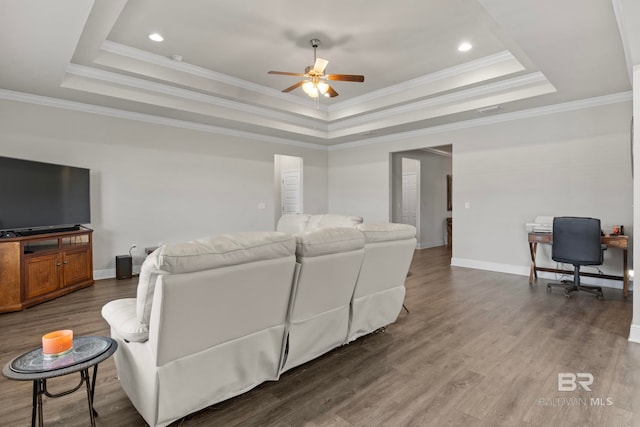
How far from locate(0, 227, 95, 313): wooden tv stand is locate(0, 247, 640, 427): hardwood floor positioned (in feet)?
0.68

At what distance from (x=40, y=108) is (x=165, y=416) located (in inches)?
193

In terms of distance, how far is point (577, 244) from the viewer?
4082mm

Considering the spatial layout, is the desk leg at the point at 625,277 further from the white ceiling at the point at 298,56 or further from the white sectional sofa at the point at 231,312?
the white sectional sofa at the point at 231,312

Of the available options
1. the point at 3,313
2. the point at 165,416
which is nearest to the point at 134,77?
the point at 3,313

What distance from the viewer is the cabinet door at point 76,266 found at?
168 inches

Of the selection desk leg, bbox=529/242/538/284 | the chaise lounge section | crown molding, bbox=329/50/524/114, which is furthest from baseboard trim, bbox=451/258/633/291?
the chaise lounge section

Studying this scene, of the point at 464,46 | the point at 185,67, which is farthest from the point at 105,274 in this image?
the point at 464,46

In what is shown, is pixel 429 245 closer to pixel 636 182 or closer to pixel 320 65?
pixel 636 182

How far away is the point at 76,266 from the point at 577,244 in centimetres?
644

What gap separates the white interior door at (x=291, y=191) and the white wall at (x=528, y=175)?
8.49 ft

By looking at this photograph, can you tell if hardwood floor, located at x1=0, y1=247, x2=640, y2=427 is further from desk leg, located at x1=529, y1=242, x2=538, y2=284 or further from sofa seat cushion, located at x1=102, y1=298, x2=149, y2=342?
desk leg, located at x1=529, y1=242, x2=538, y2=284

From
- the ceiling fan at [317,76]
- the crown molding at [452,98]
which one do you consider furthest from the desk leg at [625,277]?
the ceiling fan at [317,76]

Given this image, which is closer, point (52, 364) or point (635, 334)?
point (52, 364)

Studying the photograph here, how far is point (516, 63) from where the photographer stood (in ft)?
14.2
